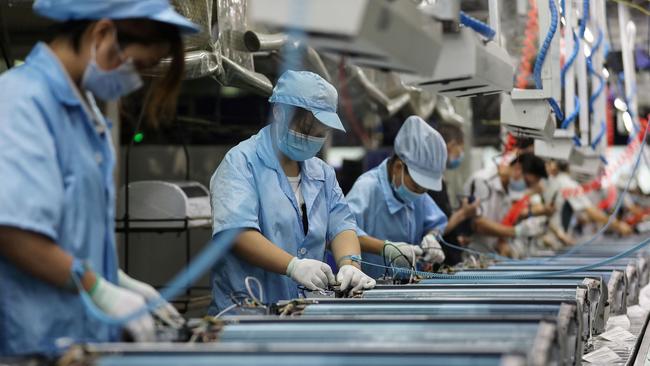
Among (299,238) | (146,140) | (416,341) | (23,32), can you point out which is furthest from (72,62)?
(146,140)

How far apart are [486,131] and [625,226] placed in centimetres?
346

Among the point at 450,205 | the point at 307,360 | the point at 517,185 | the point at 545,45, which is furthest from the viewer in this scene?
the point at 517,185

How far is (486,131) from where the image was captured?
28.9 ft

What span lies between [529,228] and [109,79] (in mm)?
5368

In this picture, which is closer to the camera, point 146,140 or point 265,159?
point 265,159

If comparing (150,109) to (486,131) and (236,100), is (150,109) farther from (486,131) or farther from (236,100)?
(486,131)

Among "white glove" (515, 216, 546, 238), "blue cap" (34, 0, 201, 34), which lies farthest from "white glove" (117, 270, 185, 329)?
"white glove" (515, 216, 546, 238)

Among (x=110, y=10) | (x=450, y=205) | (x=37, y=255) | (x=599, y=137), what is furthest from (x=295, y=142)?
(x=599, y=137)

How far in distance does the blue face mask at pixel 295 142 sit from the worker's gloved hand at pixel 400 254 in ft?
2.53

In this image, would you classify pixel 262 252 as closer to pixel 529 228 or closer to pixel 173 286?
pixel 173 286

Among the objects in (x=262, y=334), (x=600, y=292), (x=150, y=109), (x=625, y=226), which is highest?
(x=150, y=109)

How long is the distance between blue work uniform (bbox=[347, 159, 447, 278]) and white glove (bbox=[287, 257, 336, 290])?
1.17m

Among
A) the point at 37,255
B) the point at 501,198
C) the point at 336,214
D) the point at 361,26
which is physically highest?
the point at 361,26

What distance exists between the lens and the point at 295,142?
3326 mm
